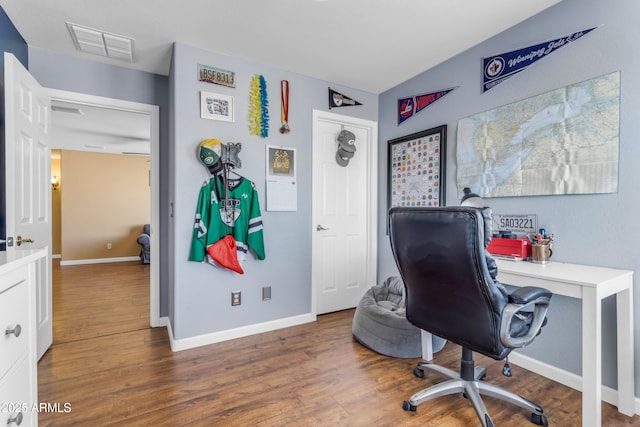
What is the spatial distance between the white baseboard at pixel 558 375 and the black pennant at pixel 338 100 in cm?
265

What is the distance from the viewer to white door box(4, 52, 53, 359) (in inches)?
68.3

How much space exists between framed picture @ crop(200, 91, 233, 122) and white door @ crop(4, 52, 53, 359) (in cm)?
108

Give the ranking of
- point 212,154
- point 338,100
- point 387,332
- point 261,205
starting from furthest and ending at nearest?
point 338,100 < point 261,205 < point 212,154 < point 387,332

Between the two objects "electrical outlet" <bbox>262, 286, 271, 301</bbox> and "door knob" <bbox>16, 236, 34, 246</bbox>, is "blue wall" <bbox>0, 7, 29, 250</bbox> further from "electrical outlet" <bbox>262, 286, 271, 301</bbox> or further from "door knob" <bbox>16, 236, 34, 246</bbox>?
"electrical outlet" <bbox>262, 286, 271, 301</bbox>

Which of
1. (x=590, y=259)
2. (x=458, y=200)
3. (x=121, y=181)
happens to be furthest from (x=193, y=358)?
(x=121, y=181)

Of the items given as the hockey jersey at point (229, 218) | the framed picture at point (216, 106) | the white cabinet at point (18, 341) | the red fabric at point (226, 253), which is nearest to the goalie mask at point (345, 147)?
the hockey jersey at point (229, 218)

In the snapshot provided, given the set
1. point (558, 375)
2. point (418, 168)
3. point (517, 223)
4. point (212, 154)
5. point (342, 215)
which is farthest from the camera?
point (342, 215)

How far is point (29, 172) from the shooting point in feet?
6.71

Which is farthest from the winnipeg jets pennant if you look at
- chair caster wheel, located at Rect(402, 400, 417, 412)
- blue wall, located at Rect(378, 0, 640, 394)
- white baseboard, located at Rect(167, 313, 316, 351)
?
white baseboard, located at Rect(167, 313, 316, 351)

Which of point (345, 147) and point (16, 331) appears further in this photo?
point (345, 147)

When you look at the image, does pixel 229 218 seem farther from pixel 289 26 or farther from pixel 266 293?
pixel 289 26

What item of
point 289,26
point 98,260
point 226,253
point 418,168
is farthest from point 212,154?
point 98,260

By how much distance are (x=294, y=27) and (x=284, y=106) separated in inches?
28.9

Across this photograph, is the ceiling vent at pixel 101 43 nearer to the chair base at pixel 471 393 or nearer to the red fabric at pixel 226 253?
the red fabric at pixel 226 253
